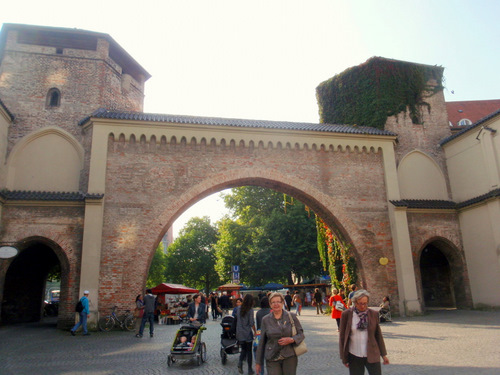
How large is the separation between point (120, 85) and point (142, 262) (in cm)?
1000

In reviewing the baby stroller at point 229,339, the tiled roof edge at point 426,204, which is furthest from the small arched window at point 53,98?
the tiled roof edge at point 426,204

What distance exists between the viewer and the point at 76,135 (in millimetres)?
17344

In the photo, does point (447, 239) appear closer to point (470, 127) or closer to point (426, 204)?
point (426, 204)

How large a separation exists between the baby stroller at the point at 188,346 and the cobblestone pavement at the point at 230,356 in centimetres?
21

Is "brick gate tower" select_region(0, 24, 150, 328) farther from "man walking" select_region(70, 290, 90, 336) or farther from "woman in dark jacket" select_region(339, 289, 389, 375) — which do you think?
"woman in dark jacket" select_region(339, 289, 389, 375)

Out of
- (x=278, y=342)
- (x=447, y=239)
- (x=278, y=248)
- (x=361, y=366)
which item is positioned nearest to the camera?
(x=278, y=342)

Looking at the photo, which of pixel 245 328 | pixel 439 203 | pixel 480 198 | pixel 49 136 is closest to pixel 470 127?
pixel 480 198

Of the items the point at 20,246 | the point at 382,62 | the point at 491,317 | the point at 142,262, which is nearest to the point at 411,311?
the point at 491,317

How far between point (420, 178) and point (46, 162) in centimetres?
1738

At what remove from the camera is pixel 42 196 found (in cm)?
1534

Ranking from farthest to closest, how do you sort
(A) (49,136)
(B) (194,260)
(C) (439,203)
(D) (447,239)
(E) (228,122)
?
(B) (194,260)
(C) (439,203)
(E) (228,122)
(D) (447,239)
(A) (49,136)

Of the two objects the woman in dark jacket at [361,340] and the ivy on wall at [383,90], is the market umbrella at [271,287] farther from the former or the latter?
the woman in dark jacket at [361,340]

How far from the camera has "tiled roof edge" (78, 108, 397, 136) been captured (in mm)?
17016

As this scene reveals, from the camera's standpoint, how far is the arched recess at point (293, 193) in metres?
16.9
